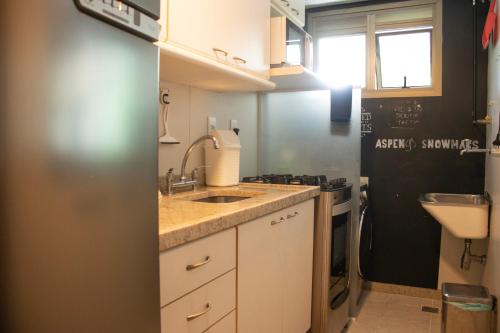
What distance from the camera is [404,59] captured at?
3.57m

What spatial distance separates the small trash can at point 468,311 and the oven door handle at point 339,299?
59 centimetres

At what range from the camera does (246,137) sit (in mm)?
2979

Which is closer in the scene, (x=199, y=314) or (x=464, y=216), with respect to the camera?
(x=199, y=314)

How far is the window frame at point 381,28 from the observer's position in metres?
3.26

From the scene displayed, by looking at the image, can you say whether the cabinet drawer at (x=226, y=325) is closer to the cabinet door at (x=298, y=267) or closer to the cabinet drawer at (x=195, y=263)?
the cabinet drawer at (x=195, y=263)

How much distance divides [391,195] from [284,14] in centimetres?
170

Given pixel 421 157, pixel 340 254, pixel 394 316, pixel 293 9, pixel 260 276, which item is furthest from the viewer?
pixel 421 157

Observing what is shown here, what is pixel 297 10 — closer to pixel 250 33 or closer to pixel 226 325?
pixel 250 33

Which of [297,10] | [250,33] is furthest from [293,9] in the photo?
[250,33]

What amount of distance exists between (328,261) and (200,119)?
3.68 ft

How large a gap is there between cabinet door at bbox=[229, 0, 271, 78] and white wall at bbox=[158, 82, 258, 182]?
0.40 metres

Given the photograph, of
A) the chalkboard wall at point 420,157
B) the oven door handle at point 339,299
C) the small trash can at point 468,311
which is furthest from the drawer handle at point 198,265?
the chalkboard wall at point 420,157

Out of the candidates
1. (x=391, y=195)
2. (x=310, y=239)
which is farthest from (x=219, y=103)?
(x=391, y=195)

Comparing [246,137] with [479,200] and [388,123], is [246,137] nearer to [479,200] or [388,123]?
[388,123]
